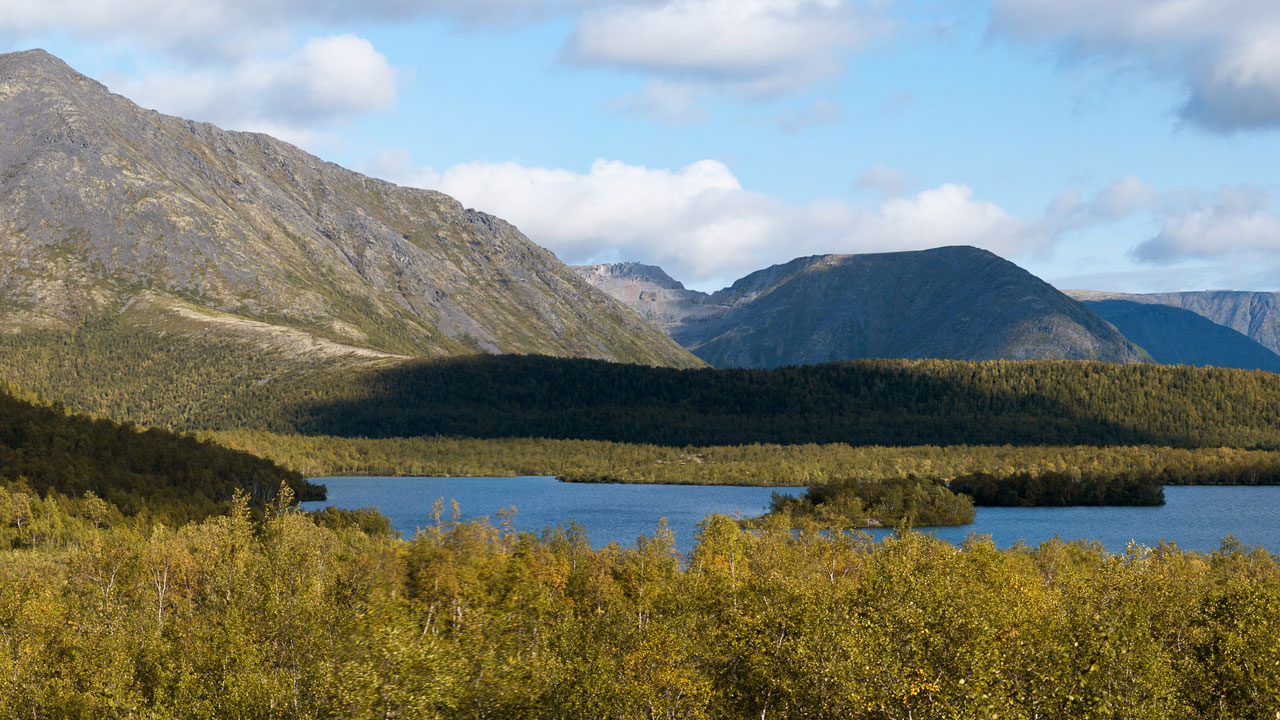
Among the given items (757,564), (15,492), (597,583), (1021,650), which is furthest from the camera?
(15,492)

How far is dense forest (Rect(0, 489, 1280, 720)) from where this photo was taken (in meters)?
49.4

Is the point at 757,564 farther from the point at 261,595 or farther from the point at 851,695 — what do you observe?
the point at 851,695

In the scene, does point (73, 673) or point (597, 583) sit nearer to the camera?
point (73, 673)

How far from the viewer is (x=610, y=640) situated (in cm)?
7094

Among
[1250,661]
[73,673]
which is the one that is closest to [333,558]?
[73,673]

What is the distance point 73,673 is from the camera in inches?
2825

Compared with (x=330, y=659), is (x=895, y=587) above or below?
above

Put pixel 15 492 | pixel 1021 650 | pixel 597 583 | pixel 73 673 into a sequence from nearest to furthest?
pixel 1021 650, pixel 73 673, pixel 597 583, pixel 15 492

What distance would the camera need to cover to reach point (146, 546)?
373ft

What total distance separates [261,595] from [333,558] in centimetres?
3170

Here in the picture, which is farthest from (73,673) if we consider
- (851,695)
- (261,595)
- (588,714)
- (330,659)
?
(851,695)

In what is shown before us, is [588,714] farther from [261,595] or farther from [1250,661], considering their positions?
[261,595]

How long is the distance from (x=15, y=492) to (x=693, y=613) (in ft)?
544

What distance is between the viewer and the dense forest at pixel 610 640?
49.4 meters
